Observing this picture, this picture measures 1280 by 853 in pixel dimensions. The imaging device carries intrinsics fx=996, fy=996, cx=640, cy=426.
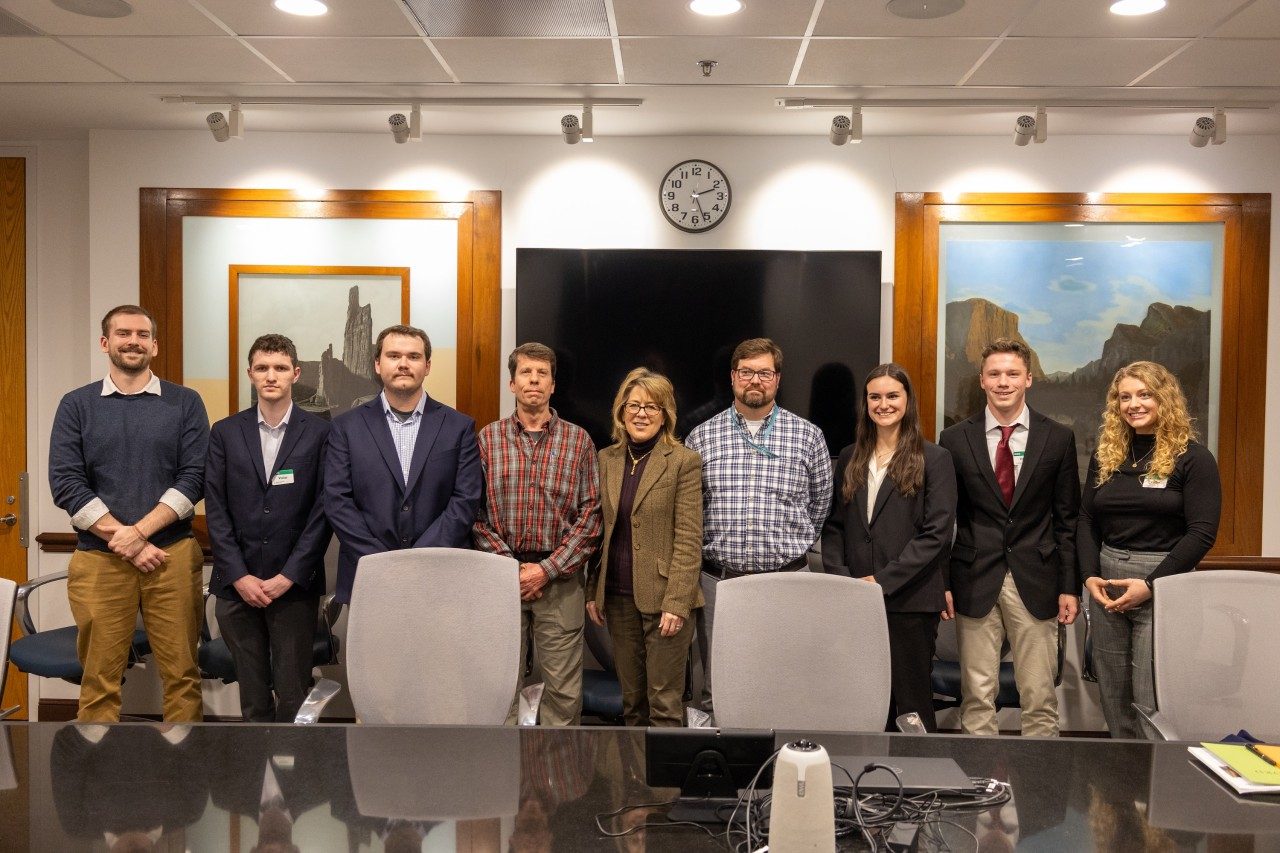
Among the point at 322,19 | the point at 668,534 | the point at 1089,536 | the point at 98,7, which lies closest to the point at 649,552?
the point at 668,534

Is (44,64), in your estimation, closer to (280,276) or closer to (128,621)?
(280,276)

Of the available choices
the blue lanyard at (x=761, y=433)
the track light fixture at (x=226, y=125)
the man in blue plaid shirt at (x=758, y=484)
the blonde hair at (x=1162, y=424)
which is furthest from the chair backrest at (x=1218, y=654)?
the track light fixture at (x=226, y=125)

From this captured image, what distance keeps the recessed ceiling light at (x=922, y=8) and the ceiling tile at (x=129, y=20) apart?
2.36m

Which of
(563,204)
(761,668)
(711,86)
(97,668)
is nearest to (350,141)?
(563,204)

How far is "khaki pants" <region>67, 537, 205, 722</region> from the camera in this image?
3.84 m

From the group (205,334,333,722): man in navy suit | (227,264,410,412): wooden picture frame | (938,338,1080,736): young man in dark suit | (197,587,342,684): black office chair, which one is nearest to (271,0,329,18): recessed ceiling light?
(205,334,333,722): man in navy suit

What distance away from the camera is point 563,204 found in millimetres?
4867

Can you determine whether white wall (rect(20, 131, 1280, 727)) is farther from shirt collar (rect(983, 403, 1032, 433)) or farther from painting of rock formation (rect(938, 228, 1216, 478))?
shirt collar (rect(983, 403, 1032, 433))

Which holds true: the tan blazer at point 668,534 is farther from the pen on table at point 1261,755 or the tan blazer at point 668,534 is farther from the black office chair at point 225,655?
the pen on table at point 1261,755

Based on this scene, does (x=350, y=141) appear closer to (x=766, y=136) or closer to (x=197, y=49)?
(x=197, y=49)

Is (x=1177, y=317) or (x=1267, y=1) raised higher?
(x=1267, y=1)

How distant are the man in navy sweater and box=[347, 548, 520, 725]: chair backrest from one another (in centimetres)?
152

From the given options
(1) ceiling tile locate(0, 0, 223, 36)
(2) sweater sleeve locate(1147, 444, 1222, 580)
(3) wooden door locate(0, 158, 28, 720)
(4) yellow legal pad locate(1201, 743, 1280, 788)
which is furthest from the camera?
(3) wooden door locate(0, 158, 28, 720)

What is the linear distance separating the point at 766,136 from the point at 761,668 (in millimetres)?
3052
